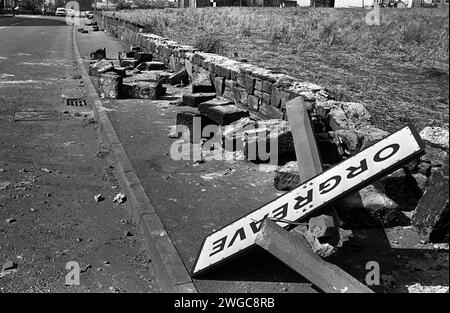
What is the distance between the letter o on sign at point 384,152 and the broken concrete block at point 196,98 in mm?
6471

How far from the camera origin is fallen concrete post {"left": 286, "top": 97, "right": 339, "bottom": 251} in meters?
3.81

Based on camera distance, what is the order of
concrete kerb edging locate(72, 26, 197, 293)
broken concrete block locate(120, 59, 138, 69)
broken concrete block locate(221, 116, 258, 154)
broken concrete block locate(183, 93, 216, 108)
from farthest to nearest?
broken concrete block locate(120, 59, 138, 69) → broken concrete block locate(183, 93, 216, 108) → broken concrete block locate(221, 116, 258, 154) → concrete kerb edging locate(72, 26, 197, 293)

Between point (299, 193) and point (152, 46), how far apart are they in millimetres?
14190

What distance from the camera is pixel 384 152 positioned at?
3.47m

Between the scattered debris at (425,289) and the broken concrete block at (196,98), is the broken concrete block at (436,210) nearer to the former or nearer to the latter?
the scattered debris at (425,289)

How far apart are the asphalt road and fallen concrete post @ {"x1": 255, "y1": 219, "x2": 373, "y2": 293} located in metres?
1.13

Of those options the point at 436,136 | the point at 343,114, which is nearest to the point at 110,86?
the point at 343,114

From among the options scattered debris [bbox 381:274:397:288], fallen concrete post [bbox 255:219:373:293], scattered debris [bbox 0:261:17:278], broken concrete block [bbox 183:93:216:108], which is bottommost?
scattered debris [bbox 0:261:17:278]

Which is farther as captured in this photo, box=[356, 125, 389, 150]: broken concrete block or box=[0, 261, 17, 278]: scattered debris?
box=[356, 125, 389, 150]: broken concrete block

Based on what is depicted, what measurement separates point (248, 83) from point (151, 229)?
483 cm

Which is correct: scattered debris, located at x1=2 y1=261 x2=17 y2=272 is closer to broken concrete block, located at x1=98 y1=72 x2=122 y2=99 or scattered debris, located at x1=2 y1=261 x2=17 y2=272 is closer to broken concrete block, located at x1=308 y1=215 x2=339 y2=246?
broken concrete block, located at x1=308 y1=215 x2=339 y2=246

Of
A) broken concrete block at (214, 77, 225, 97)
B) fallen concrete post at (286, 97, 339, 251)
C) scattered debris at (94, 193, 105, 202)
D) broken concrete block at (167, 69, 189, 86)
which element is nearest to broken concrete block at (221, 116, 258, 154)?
fallen concrete post at (286, 97, 339, 251)

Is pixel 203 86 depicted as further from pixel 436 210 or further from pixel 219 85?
pixel 436 210

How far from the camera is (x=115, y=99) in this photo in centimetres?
1052
